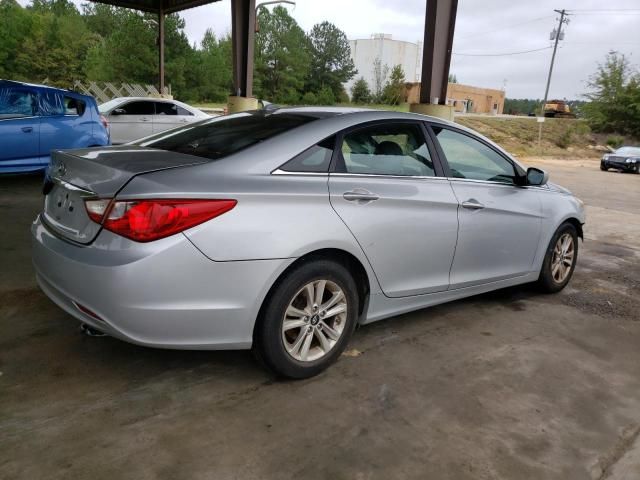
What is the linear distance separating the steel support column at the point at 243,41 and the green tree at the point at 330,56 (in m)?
58.9

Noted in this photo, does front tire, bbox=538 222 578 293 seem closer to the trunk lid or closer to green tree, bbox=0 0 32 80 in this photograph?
the trunk lid

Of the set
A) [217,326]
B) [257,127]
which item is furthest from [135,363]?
[257,127]

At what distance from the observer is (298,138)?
302cm

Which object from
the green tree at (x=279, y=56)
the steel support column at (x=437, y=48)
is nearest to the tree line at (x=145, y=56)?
the green tree at (x=279, y=56)

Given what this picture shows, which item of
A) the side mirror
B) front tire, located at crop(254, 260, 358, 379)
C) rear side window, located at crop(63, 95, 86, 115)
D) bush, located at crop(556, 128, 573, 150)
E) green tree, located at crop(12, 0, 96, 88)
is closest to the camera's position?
front tire, located at crop(254, 260, 358, 379)

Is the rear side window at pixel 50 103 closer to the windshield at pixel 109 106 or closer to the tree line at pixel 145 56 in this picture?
the windshield at pixel 109 106

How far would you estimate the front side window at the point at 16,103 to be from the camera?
7938 millimetres

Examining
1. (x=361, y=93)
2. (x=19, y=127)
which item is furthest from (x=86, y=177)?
(x=361, y=93)

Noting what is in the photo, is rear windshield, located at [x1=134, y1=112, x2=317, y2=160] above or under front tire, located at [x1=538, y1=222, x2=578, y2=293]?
above

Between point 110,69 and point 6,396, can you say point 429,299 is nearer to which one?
point 6,396

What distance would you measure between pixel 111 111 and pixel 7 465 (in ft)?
39.5

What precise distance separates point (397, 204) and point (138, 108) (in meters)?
11.6

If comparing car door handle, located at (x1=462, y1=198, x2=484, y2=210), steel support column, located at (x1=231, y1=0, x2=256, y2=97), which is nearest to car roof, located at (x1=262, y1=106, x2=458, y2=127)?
car door handle, located at (x1=462, y1=198, x2=484, y2=210)

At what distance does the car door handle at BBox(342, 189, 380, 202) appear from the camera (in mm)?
3045
